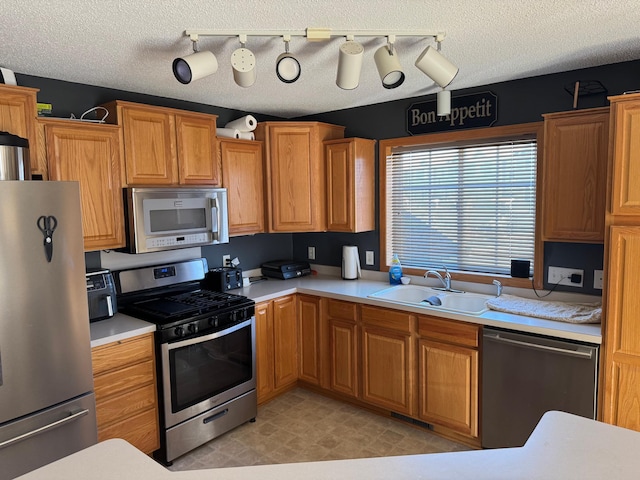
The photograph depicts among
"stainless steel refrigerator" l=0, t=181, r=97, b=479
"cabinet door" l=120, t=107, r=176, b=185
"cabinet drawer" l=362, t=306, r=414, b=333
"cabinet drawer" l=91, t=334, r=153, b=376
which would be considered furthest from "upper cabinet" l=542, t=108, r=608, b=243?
"stainless steel refrigerator" l=0, t=181, r=97, b=479

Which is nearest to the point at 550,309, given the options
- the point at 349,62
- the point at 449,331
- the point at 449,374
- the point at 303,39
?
the point at 449,331

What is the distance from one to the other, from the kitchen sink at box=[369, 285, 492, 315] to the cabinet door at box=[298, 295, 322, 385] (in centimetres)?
55

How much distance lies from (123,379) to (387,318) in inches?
68.2

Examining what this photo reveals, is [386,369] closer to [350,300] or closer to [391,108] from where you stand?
[350,300]

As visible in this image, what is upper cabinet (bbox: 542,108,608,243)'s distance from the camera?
8.13 feet

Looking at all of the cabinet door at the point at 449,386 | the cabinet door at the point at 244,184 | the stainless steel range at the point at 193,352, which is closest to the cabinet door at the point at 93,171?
the stainless steel range at the point at 193,352

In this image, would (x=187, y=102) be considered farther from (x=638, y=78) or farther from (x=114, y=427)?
(x=638, y=78)

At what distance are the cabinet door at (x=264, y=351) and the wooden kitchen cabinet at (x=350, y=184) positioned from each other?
3.06 ft

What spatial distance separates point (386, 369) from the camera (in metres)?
3.19

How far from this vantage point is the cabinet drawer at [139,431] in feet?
8.22

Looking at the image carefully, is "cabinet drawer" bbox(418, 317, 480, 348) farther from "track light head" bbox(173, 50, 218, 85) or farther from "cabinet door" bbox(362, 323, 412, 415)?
"track light head" bbox(173, 50, 218, 85)

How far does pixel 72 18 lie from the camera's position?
183 centimetres

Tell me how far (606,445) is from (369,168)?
2902 millimetres

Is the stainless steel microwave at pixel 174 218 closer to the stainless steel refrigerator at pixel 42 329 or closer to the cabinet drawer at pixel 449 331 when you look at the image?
the stainless steel refrigerator at pixel 42 329
